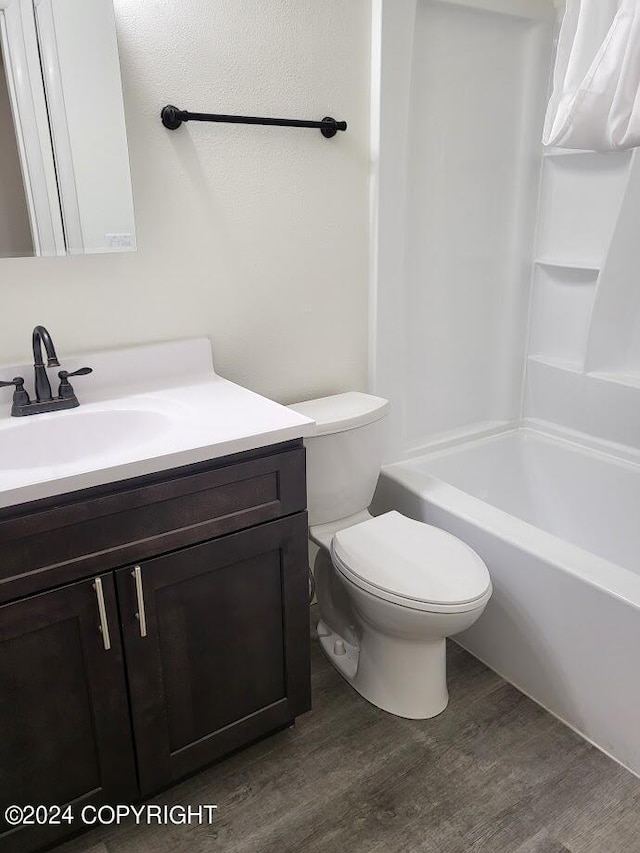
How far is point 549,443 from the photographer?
8.73 ft

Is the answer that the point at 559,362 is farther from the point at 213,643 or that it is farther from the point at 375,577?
the point at 213,643

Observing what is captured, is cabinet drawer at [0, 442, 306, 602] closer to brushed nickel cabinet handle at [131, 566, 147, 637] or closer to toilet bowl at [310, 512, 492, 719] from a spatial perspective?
brushed nickel cabinet handle at [131, 566, 147, 637]

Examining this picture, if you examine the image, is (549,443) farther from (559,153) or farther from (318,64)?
(318,64)

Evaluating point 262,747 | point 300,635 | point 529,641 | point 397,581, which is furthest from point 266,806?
point 529,641

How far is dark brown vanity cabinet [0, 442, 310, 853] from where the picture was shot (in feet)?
4.26

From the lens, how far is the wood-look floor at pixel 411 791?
1.53 meters

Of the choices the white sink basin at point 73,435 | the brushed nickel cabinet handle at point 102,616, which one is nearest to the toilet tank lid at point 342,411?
the white sink basin at point 73,435

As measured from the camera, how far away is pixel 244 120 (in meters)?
1.83

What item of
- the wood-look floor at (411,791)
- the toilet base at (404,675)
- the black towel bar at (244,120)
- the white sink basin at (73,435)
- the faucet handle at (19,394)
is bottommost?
the wood-look floor at (411,791)

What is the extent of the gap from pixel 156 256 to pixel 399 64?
0.96 metres

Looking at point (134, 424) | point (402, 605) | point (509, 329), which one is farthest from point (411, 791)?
point (509, 329)

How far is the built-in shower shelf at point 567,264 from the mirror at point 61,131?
160 cm

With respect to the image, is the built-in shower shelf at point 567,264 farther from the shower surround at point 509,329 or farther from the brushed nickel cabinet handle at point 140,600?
the brushed nickel cabinet handle at point 140,600

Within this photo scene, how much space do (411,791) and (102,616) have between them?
2.94 feet
